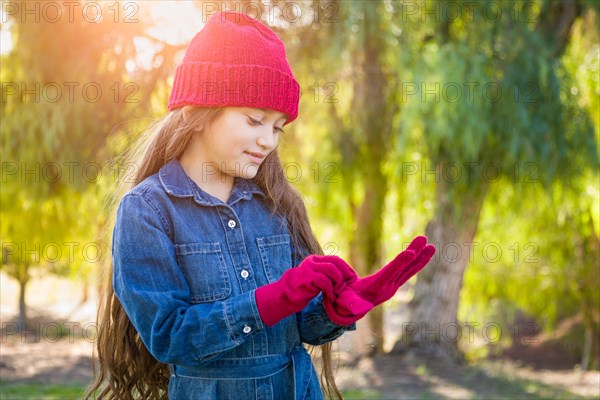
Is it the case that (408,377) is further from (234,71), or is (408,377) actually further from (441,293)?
(234,71)

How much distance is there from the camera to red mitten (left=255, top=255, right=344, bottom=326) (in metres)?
1.47

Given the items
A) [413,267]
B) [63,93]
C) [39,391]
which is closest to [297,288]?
[413,267]

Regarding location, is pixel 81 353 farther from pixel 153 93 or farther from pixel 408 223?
pixel 408 223

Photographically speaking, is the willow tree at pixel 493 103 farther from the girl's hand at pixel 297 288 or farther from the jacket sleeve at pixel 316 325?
the girl's hand at pixel 297 288

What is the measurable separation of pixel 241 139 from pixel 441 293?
433 cm

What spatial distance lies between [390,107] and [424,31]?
0.66 m

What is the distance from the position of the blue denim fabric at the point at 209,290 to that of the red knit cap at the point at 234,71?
201 millimetres

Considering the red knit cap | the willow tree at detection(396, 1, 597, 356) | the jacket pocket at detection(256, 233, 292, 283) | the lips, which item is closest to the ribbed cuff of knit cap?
the red knit cap

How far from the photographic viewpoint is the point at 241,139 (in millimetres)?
1728

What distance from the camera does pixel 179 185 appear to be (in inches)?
69.2

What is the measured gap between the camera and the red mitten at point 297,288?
1472mm

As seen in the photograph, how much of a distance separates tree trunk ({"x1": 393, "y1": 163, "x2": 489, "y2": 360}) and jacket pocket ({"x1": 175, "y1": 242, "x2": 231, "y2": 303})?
4.00 m

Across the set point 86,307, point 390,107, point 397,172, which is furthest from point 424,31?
point 86,307

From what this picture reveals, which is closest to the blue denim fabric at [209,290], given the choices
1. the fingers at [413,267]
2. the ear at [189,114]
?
the ear at [189,114]
